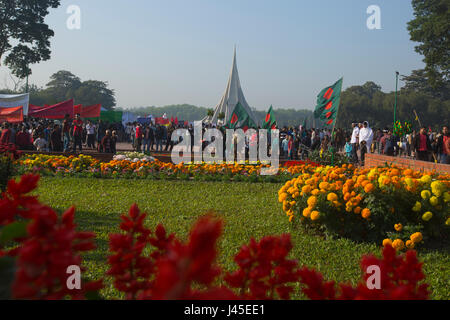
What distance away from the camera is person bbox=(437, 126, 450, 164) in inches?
557

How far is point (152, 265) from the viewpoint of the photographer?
1484 mm

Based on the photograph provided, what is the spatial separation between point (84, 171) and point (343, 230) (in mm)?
9062

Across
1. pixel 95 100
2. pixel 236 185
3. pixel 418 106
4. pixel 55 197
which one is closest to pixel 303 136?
pixel 236 185

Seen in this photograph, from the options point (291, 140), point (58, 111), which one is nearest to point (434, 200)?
point (291, 140)

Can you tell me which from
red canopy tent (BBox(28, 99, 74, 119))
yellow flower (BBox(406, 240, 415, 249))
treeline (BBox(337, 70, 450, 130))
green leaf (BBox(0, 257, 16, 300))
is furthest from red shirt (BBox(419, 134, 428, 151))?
treeline (BBox(337, 70, 450, 130))

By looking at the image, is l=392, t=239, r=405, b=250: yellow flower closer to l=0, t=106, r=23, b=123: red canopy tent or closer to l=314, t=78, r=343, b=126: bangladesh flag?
l=314, t=78, r=343, b=126: bangladesh flag

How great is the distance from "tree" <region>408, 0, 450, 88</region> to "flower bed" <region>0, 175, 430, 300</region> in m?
39.5

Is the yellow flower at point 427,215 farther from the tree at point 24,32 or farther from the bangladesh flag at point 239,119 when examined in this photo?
the tree at point 24,32

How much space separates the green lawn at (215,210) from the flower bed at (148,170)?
739 millimetres

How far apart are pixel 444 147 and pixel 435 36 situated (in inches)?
1043

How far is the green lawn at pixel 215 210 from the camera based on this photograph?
15.6ft

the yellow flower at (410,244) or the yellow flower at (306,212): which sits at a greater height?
the yellow flower at (306,212)

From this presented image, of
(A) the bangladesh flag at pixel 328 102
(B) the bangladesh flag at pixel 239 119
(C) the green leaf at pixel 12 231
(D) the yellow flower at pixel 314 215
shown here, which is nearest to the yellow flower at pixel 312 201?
(D) the yellow flower at pixel 314 215
